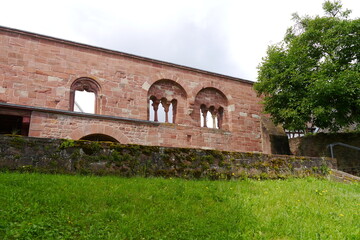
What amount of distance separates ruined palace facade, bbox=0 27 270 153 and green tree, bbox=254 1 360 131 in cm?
213

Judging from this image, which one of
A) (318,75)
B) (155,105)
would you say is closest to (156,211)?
(155,105)

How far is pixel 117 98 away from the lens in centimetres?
1304

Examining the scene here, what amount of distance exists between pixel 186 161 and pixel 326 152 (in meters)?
11.0

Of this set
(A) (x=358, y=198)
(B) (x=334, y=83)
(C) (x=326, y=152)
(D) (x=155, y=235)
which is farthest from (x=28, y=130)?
(C) (x=326, y=152)

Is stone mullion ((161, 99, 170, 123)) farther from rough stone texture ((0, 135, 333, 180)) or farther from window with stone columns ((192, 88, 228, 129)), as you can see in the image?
rough stone texture ((0, 135, 333, 180))

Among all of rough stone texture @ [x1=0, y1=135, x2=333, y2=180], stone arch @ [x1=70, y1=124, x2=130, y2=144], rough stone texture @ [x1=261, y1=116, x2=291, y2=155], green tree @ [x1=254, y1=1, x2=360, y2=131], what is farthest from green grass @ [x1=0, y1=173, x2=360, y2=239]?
rough stone texture @ [x1=261, y1=116, x2=291, y2=155]

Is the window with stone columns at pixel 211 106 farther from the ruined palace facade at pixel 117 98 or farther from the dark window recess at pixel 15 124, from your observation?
the dark window recess at pixel 15 124

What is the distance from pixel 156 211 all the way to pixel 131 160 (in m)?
2.39

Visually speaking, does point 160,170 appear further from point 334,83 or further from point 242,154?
point 334,83

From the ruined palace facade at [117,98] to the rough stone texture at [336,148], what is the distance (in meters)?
2.25

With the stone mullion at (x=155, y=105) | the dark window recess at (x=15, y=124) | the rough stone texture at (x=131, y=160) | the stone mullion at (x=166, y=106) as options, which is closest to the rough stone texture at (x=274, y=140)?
the stone mullion at (x=166, y=106)

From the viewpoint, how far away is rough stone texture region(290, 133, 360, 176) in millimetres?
14891

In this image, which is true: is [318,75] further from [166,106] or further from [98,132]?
[98,132]

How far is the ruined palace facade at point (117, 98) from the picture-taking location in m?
11.2
